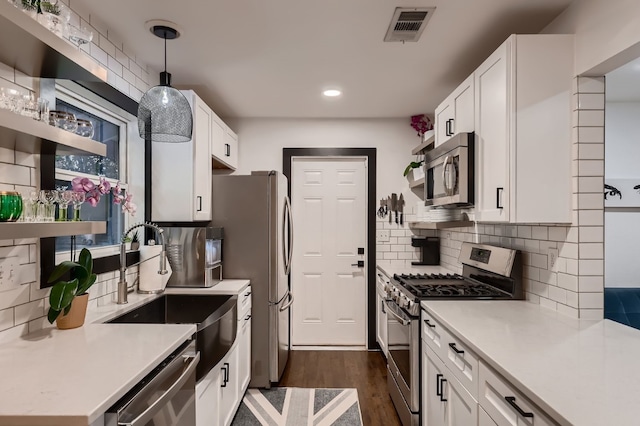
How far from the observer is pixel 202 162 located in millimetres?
2855

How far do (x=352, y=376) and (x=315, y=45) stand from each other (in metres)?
2.71

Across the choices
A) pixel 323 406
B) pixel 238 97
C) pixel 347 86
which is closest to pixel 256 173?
pixel 238 97

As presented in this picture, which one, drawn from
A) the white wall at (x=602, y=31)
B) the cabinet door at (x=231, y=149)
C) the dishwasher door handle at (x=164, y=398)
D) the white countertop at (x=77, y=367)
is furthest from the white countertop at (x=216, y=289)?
the white wall at (x=602, y=31)

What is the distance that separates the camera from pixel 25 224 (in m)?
1.22

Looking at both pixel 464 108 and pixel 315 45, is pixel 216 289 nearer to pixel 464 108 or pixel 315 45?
pixel 315 45

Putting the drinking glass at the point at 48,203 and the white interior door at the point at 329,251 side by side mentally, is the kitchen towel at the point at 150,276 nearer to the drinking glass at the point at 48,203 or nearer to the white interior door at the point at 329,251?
the drinking glass at the point at 48,203

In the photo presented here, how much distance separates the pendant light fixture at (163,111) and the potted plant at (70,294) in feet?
2.55

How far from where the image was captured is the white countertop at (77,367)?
0.96 m

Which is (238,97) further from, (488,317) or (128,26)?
(488,317)

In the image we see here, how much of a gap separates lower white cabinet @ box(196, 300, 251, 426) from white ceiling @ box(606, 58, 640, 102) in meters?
2.80

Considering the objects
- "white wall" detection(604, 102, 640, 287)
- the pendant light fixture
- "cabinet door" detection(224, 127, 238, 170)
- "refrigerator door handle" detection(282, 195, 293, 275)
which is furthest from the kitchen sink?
"white wall" detection(604, 102, 640, 287)

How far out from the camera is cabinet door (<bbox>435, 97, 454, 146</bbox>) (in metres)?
2.64

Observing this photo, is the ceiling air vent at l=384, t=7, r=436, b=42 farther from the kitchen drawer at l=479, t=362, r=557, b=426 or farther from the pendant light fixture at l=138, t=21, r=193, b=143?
the kitchen drawer at l=479, t=362, r=557, b=426

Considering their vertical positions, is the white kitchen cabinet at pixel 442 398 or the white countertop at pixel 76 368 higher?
the white countertop at pixel 76 368
